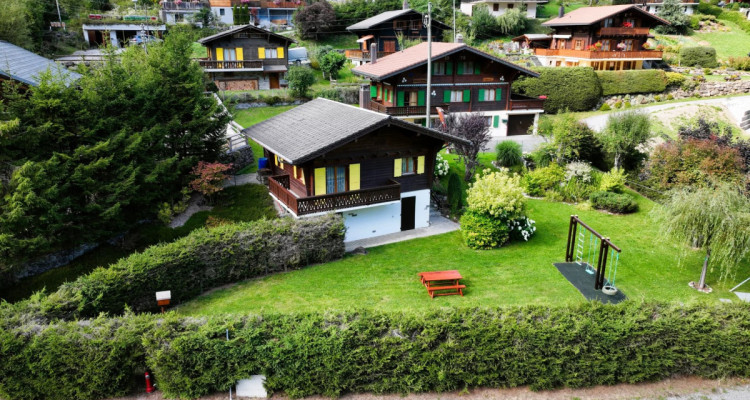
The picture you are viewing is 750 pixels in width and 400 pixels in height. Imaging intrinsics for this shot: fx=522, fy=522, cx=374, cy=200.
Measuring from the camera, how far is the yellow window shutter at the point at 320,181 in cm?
2303

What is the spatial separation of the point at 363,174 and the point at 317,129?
2.98 meters

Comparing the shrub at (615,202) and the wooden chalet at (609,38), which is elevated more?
the wooden chalet at (609,38)

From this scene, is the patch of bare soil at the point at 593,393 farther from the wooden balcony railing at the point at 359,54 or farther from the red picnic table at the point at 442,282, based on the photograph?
the wooden balcony railing at the point at 359,54

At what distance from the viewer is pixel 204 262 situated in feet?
61.9

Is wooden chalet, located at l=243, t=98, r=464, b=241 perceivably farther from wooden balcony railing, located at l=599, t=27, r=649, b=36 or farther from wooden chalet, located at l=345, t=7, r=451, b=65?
wooden balcony railing, located at l=599, t=27, r=649, b=36

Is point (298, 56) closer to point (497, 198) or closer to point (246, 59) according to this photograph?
point (246, 59)

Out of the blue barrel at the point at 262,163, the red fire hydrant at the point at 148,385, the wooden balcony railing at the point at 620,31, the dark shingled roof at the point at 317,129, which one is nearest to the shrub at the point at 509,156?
the dark shingled roof at the point at 317,129

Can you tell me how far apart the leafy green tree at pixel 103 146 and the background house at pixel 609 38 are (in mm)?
40345

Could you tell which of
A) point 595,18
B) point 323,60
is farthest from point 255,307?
point 595,18

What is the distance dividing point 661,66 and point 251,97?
→ 1682 inches

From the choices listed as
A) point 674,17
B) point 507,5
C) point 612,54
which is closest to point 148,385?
point 612,54

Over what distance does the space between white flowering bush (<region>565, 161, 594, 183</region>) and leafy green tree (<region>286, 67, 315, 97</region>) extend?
25.0m

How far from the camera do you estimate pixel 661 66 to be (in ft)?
182

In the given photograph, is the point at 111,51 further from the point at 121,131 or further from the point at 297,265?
the point at 297,265
